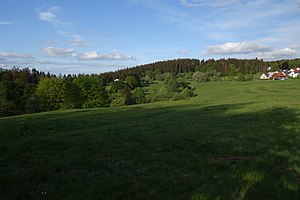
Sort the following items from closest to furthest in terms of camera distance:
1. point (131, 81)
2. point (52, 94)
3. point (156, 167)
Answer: point (156, 167)
point (52, 94)
point (131, 81)

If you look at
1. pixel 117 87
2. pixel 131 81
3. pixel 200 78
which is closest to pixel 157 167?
pixel 117 87

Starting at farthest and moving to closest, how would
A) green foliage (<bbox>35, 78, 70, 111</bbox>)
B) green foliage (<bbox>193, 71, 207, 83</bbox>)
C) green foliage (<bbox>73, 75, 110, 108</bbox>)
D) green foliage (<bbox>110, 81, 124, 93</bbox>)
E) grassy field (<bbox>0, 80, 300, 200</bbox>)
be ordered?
green foliage (<bbox>193, 71, 207, 83</bbox>) < green foliage (<bbox>110, 81, 124, 93</bbox>) < green foliage (<bbox>73, 75, 110, 108</bbox>) < green foliage (<bbox>35, 78, 70, 111</bbox>) < grassy field (<bbox>0, 80, 300, 200</bbox>)

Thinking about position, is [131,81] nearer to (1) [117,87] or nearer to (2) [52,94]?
(1) [117,87]

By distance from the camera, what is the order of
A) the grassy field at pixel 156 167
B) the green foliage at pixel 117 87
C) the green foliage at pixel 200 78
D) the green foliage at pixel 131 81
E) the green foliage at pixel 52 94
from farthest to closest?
1. the green foliage at pixel 200 78
2. the green foliage at pixel 131 81
3. the green foliage at pixel 117 87
4. the green foliage at pixel 52 94
5. the grassy field at pixel 156 167

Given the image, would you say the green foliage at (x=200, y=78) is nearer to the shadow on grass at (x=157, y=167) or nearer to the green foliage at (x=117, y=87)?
the green foliage at (x=117, y=87)

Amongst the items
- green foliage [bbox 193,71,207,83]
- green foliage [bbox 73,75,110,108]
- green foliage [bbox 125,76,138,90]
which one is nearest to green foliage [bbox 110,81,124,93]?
green foliage [bbox 125,76,138,90]

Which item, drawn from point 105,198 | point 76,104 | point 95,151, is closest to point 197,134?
point 95,151

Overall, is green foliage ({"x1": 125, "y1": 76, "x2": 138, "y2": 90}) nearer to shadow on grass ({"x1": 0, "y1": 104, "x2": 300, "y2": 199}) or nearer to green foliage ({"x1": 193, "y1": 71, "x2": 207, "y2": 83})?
green foliage ({"x1": 193, "y1": 71, "x2": 207, "y2": 83})

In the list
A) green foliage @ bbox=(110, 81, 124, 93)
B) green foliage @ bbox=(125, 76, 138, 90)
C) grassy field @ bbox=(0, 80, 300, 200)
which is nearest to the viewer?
grassy field @ bbox=(0, 80, 300, 200)

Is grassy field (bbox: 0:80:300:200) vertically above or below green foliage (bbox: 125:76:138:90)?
above

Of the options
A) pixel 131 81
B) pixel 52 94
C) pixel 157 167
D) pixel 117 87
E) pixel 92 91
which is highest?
pixel 157 167

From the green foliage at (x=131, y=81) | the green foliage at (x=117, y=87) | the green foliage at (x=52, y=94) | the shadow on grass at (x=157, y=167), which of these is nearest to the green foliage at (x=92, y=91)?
the green foliage at (x=52, y=94)

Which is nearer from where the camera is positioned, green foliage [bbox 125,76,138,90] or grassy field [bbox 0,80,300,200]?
grassy field [bbox 0,80,300,200]

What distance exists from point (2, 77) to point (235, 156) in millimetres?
99064
